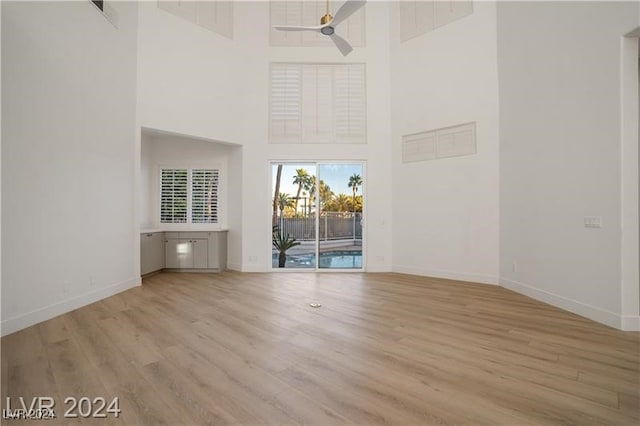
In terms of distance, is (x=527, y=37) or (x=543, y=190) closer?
(x=543, y=190)

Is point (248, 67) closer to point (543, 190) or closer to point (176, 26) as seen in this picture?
point (176, 26)

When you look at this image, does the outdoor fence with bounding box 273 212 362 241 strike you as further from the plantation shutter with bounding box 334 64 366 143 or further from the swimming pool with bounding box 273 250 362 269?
the plantation shutter with bounding box 334 64 366 143

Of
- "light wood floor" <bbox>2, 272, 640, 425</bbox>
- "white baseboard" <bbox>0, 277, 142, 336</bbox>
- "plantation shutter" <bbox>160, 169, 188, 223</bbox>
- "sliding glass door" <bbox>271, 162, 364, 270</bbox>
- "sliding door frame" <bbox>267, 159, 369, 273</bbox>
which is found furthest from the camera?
"plantation shutter" <bbox>160, 169, 188, 223</bbox>

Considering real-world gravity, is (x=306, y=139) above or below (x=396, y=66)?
below

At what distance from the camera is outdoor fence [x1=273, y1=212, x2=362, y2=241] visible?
6.20 meters

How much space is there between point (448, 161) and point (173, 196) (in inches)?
224

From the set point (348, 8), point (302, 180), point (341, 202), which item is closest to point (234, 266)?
point (302, 180)

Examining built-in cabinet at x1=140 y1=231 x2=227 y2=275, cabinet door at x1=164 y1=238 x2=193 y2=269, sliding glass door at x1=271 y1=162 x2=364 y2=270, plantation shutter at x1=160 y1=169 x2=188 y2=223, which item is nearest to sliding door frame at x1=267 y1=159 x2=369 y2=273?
sliding glass door at x1=271 y1=162 x2=364 y2=270

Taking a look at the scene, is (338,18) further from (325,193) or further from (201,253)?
(201,253)

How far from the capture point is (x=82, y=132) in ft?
12.4

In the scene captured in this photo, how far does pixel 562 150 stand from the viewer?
146 inches

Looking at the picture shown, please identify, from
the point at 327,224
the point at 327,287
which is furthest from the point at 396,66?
the point at 327,287

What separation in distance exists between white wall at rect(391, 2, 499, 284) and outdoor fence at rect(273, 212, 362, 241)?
33.2 inches

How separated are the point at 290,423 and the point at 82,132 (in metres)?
4.23
